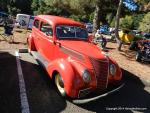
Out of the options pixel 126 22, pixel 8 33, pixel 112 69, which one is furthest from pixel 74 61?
pixel 126 22

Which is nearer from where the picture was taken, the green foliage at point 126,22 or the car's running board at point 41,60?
the car's running board at point 41,60

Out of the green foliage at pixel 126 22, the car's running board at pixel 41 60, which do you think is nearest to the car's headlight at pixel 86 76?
the car's running board at pixel 41 60

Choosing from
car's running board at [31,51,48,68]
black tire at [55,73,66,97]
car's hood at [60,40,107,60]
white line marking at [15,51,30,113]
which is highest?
car's hood at [60,40,107,60]

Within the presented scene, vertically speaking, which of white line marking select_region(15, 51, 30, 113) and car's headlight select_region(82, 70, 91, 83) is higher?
car's headlight select_region(82, 70, 91, 83)

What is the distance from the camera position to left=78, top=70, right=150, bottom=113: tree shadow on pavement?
6805 mm

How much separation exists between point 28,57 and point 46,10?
41.4 meters

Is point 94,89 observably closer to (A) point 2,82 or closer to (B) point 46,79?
(B) point 46,79

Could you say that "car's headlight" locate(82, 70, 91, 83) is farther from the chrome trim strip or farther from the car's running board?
the car's running board

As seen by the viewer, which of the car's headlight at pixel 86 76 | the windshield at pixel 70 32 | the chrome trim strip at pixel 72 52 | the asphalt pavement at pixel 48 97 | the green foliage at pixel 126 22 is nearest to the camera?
the asphalt pavement at pixel 48 97

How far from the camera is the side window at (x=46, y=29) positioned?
8703 millimetres

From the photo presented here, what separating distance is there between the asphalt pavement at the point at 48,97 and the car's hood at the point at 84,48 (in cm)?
122

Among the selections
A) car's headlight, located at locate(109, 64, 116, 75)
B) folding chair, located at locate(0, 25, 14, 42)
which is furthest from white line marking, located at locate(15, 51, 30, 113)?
folding chair, located at locate(0, 25, 14, 42)

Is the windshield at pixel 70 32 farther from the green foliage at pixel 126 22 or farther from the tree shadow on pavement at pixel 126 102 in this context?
the green foliage at pixel 126 22

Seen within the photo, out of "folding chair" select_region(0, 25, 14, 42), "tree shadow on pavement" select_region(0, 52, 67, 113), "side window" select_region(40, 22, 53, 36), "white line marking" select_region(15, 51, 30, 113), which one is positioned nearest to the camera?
"white line marking" select_region(15, 51, 30, 113)
